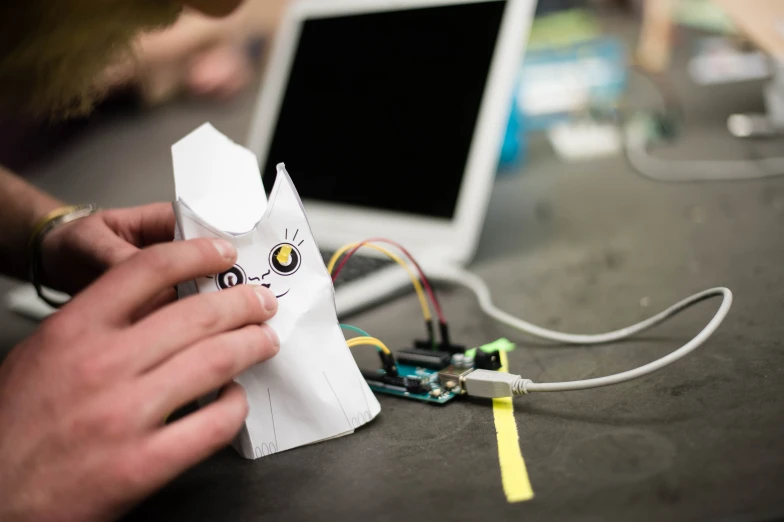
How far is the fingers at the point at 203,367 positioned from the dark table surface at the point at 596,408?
0.08m

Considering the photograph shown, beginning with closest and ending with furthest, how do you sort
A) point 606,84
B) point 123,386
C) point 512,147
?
point 123,386 → point 512,147 → point 606,84

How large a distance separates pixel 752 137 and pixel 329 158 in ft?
2.19

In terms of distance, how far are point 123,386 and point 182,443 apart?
0.05m

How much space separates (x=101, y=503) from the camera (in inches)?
15.3

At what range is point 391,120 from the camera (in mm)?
887

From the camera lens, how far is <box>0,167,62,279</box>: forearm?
703mm

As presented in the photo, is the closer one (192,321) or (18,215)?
(192,321)

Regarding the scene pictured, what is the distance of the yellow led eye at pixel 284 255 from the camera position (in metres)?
0.45

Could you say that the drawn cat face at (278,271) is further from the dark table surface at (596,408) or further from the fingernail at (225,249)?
the dark table surface at (596,408)

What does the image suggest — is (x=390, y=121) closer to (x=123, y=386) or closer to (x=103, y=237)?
(x=103, y=237)

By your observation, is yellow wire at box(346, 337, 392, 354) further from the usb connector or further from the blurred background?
the blurred background

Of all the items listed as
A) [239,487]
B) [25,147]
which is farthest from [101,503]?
[25,147]

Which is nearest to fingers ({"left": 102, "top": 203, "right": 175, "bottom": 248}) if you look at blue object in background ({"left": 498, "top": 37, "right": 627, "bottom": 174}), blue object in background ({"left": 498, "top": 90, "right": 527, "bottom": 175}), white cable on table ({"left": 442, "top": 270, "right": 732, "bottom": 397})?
white cable on table ({"left": 442, "top": 270, "right": 732, "bottom": 397})

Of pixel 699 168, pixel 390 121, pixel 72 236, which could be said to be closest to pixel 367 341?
pixel 72 236
